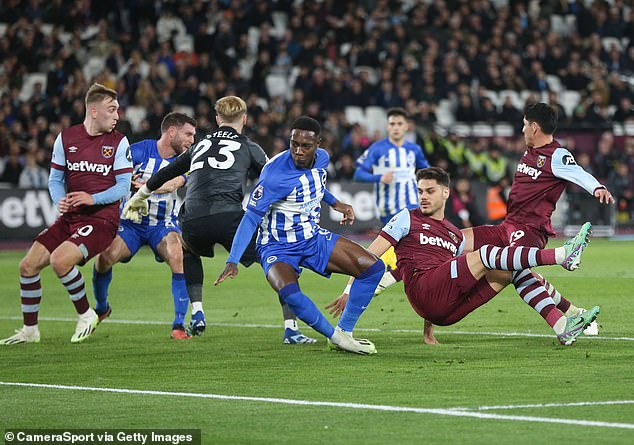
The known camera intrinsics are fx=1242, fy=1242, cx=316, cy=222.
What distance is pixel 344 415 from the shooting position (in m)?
6.99

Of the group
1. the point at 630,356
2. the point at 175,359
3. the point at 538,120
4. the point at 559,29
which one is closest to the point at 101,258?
the point at 175,359

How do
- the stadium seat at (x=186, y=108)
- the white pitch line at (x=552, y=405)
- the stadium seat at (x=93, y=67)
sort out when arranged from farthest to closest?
1. the stadium seat at (x=93, y=67)
2. the stadium seat at (x=186, y=108)
3. the white pitch line at (x=552, y=405)

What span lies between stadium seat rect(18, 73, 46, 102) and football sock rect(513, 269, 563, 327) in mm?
19776

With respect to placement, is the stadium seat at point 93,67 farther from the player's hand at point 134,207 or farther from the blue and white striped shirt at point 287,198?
the blue and white striped shirt at point 287,198

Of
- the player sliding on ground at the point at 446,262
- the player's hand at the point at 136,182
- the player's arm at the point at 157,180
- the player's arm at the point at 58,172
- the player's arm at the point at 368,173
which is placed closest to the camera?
the player sliding on ground at the point at 446,262

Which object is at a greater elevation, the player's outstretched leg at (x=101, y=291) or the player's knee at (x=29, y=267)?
the player's knee at (x=29, y=267)

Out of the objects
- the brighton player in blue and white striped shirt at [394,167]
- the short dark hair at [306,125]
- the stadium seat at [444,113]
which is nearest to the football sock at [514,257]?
the short dark hair at [306,125]

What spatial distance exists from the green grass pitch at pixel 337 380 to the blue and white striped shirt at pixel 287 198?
1.01 meters

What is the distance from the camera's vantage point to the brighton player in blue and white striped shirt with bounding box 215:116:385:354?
10.1m

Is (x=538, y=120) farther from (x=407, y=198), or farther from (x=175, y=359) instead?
(x=407, y=198)

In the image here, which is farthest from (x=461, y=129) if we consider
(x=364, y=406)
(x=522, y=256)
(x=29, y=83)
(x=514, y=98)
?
(x=364, y=406)

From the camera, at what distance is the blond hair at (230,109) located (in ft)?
37.6

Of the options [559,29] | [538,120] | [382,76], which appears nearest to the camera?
[538,120]

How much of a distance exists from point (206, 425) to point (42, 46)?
23.4 meters
